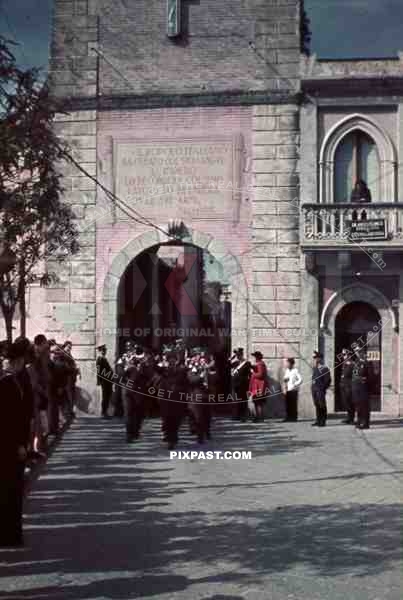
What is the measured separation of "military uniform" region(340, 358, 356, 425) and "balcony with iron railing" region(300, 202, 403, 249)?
98.3 inches

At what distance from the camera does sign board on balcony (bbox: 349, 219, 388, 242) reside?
2192 centimetres

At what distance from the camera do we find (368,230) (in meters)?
→ 22.1

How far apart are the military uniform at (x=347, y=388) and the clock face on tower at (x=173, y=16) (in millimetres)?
7706

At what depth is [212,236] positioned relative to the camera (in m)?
22.3

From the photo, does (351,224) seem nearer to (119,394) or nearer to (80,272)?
(80,272)

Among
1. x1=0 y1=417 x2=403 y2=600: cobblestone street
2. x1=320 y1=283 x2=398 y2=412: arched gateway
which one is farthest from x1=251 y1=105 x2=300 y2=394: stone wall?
x1=0 y1=417 x2=403 y2=600: cobblestone street

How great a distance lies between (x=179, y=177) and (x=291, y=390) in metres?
4.86

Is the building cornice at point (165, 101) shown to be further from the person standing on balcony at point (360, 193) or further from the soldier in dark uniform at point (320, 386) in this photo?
the soldier in dark uniform at point (320, 386)

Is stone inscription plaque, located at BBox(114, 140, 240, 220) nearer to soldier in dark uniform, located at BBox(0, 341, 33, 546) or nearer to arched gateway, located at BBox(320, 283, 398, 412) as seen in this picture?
arched gateway, located at BBox(320, 283, 398, 412)

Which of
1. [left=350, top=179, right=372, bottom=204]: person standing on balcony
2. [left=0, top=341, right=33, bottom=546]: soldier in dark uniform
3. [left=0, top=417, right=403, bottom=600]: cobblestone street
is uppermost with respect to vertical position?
[left=350, top=179, right=372, bottom=204]: person standing on balcony

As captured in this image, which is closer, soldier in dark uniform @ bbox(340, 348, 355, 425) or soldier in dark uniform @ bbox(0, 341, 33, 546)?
soldier in dark uniform @ bbox(0, 341, 33, 546)

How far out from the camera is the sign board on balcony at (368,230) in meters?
21.9

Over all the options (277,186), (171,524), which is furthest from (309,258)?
(171,524)

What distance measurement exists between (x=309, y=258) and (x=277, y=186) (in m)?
1.70
